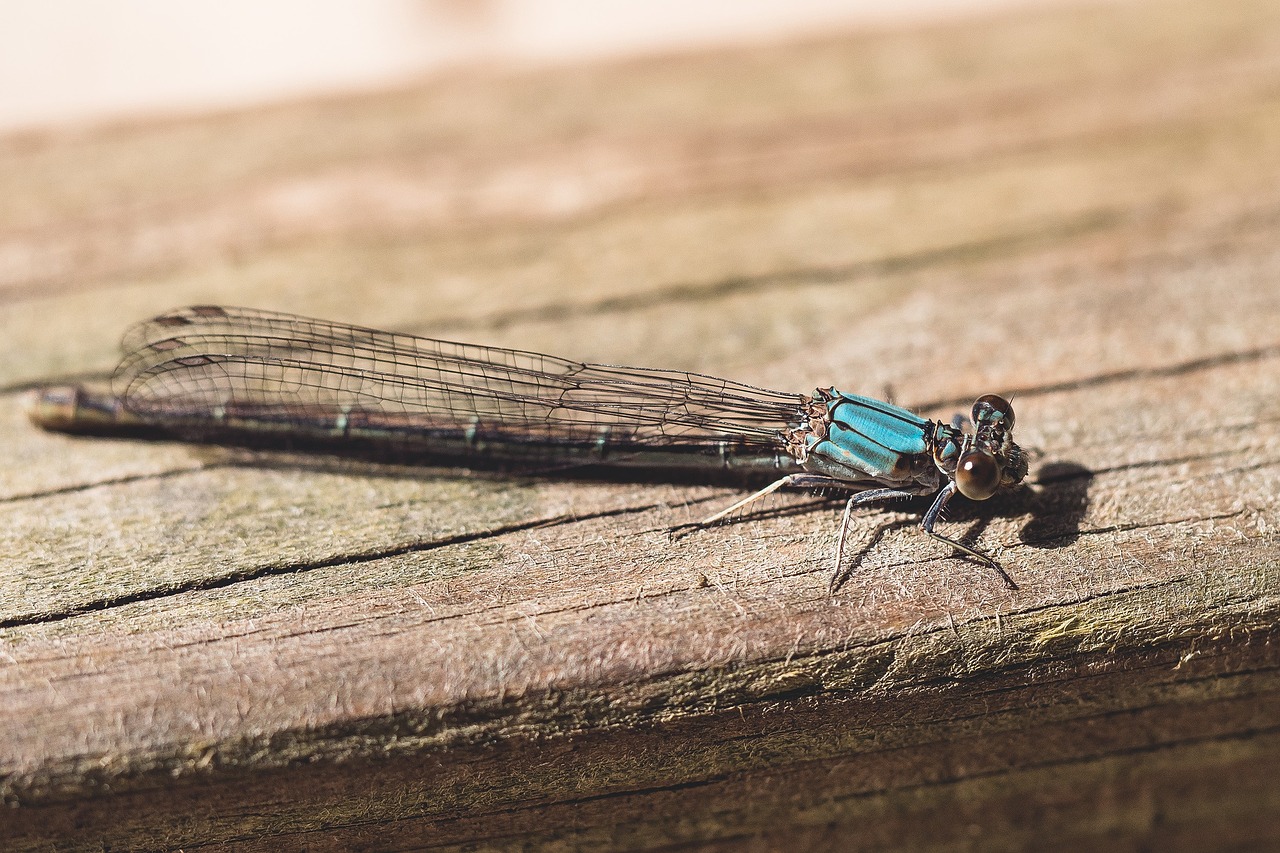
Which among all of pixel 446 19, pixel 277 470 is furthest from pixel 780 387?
pixel 446 19

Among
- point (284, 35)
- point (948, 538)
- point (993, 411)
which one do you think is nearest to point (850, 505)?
point (948, 538)

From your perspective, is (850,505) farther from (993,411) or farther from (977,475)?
(993,411)

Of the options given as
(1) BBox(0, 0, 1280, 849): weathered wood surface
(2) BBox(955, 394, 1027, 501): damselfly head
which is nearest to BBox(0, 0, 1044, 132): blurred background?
(1) BBox(0, 0, 1280, 849): weathered wood surface

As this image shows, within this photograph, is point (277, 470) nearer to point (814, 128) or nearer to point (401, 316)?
point (401, 316)

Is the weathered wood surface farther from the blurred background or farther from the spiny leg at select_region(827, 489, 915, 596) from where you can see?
the blurred background

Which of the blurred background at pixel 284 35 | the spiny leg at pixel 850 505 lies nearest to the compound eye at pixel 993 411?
the spiny leg at pixel 850 505

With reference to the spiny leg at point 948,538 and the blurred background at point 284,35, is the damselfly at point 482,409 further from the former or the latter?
the blurred background at point 284,35

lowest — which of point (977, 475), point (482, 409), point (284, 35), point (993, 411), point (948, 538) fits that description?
point (948, 538)
